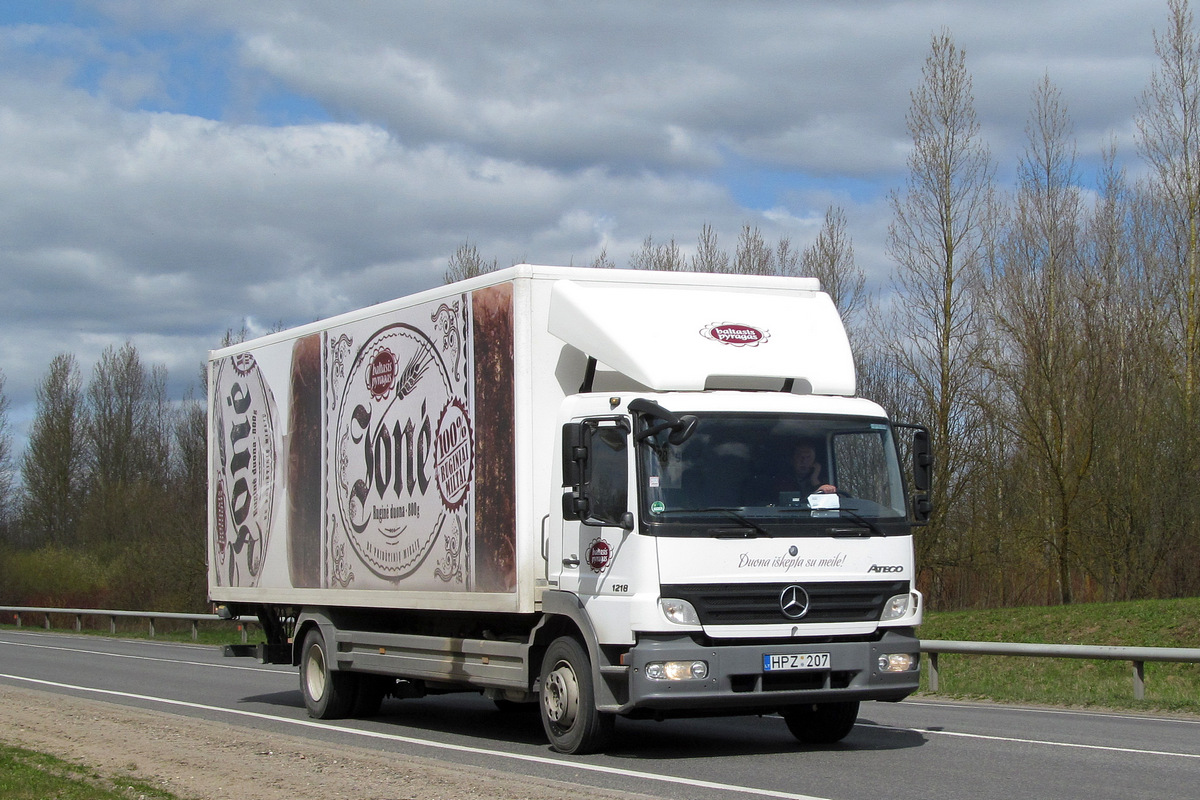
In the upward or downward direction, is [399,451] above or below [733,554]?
above

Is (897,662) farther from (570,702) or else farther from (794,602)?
(570,702)

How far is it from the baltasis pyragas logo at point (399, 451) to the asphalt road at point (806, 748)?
176 centimetres

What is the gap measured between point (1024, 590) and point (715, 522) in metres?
26.0

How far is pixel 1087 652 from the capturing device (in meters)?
15.0

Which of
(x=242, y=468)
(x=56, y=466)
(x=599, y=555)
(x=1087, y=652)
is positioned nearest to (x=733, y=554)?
(x=599, y=555)

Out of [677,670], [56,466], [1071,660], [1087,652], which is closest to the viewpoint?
[677,670]

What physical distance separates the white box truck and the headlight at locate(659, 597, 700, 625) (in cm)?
2

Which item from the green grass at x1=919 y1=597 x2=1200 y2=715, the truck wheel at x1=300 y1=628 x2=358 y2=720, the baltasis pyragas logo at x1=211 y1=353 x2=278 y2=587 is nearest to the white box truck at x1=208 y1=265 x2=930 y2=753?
the truck wheel at x1=300 y1=628 x2=358 y2=720

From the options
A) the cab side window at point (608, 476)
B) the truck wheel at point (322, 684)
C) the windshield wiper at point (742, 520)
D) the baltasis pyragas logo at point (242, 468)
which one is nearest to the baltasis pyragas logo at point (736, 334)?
the cab side window at point (608, 476)

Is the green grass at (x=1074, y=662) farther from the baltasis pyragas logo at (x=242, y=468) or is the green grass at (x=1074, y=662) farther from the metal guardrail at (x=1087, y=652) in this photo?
the baltasis pyragas logo at (x=242, y=468)

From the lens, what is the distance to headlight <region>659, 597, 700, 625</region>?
30.2 ft

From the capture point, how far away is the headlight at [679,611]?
9.20 meters

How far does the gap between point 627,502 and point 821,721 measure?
273 cm

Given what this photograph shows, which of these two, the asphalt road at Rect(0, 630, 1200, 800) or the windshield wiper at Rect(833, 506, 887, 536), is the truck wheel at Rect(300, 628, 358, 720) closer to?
the asphalt road at Rect(0, 630, 1200, 800)
